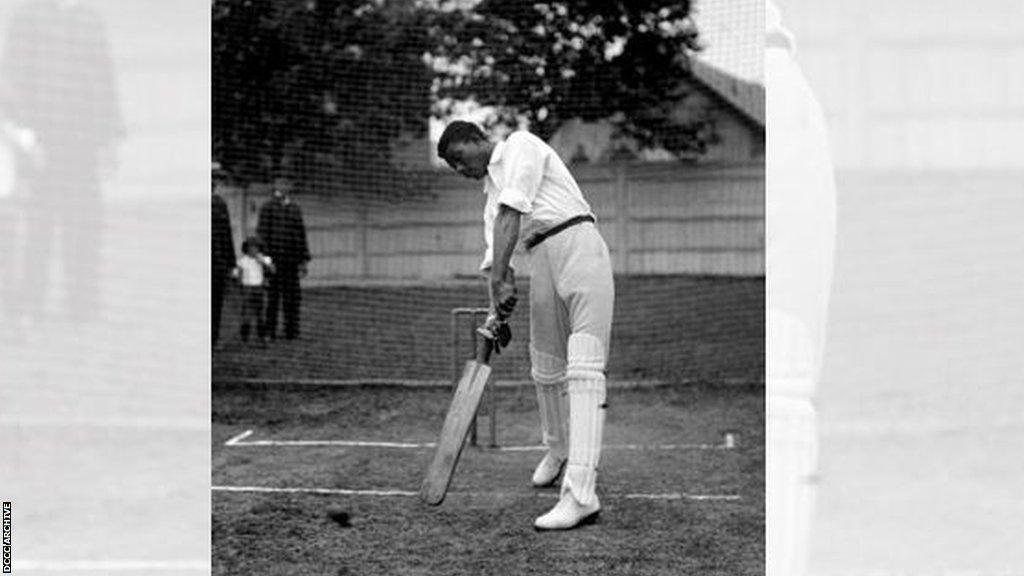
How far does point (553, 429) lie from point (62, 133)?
165 centimetres

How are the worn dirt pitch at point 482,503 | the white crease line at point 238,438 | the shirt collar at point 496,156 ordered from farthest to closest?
the white crease line at point 238,438 < the shirt collar at point 496,156 < the worn dirt pitch at point 482,503

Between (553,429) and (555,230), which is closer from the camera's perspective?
(555,230)

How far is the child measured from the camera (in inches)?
274

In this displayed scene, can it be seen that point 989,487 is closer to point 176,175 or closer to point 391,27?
point 176,175

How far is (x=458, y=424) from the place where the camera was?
3.42 meters

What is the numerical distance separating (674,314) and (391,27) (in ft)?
8.47

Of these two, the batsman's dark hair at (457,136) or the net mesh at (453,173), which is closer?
the batsman's dark hair at (457,136)

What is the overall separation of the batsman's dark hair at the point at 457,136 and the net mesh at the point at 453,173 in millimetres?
1618

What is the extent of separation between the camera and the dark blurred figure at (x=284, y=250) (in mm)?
6964

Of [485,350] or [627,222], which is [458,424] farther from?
[627,222]

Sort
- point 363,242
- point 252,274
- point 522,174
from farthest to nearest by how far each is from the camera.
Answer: point 363,242 < point 252,274 < point 522,174

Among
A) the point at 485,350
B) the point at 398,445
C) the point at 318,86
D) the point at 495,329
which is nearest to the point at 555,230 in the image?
the point at 495,329

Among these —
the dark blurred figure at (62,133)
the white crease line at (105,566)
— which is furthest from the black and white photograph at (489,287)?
the dark blurred figure at (62,133)

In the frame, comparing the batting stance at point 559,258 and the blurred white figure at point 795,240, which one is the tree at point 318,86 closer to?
the batting stance at point 559,258
